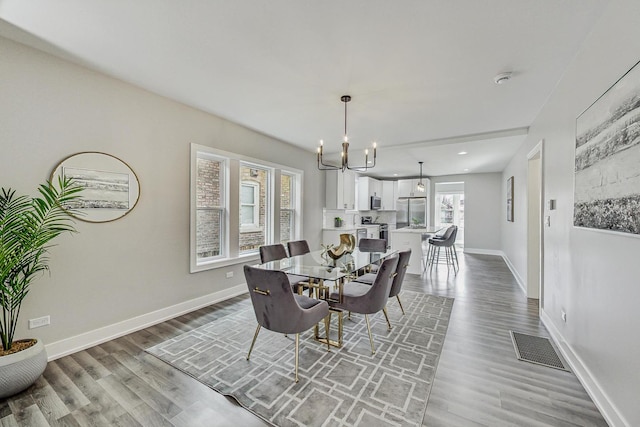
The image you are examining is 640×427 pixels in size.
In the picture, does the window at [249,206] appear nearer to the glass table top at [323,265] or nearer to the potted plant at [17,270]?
the glass table top at [323,265]

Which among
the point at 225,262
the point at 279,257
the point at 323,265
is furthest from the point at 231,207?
the point at 323,265

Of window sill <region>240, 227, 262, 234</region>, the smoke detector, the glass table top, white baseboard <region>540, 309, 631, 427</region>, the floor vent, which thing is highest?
the smoke detector

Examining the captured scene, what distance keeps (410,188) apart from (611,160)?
723 centimetres

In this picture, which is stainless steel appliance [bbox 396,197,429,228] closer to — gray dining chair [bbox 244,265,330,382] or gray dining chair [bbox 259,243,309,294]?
gray dining chair [bbox 259,243,309,294]

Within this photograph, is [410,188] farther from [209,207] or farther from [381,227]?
[209,207]

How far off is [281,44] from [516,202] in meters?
5.51

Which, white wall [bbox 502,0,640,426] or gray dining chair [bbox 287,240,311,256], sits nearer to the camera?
white wall [bbox 502,0,640,426]

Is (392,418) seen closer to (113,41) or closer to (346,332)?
(346,332)

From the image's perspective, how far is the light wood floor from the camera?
1700 millimetres

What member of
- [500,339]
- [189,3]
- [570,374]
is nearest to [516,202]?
[500,339]

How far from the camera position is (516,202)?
5.40 m

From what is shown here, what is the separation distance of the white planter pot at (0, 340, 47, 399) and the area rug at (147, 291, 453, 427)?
75 cm

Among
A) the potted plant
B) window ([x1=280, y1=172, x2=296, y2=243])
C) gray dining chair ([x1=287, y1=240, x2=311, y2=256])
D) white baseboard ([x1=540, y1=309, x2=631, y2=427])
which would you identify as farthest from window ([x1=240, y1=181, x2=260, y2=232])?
white baseboard ([x1=540, y1=309, x2=631, y2=427])

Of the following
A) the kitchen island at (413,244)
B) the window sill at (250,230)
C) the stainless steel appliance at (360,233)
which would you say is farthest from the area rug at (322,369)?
the stainless steel appliance at (360,233)
